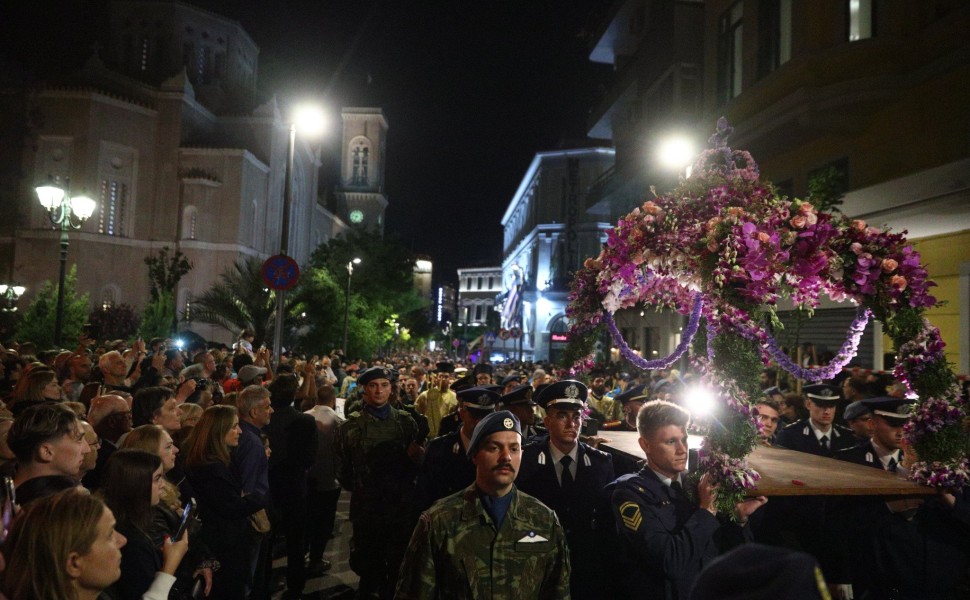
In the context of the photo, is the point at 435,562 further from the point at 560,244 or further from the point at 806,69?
the point at 560,244

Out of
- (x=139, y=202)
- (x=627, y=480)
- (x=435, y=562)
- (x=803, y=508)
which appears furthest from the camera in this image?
(x=139, y=202)

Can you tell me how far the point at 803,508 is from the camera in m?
5.34

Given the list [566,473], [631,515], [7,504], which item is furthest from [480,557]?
[7,504]

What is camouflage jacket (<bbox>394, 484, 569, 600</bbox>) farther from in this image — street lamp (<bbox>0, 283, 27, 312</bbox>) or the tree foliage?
street lamp (<bbox>0, 283, 27, 312</bbox>)

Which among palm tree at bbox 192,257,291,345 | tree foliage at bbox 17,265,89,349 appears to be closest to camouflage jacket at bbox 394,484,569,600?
palm tree at bbox 192,257,291,345

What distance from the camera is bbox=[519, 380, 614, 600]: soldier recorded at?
15.8 feet

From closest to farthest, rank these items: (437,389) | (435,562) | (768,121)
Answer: (435,562)
(437,389)
(768,121)

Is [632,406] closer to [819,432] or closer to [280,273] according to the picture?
[819,432]

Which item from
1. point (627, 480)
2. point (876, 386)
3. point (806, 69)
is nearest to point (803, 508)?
point (627, 480)

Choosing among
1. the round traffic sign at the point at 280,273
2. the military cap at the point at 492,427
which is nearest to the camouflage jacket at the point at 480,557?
the military cap at the point at 492,427

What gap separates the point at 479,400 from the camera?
19.8 ft

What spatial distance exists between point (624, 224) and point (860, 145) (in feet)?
35.8

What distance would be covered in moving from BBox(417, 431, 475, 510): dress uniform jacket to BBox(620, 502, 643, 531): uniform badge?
1.90m

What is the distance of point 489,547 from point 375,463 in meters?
3.51
